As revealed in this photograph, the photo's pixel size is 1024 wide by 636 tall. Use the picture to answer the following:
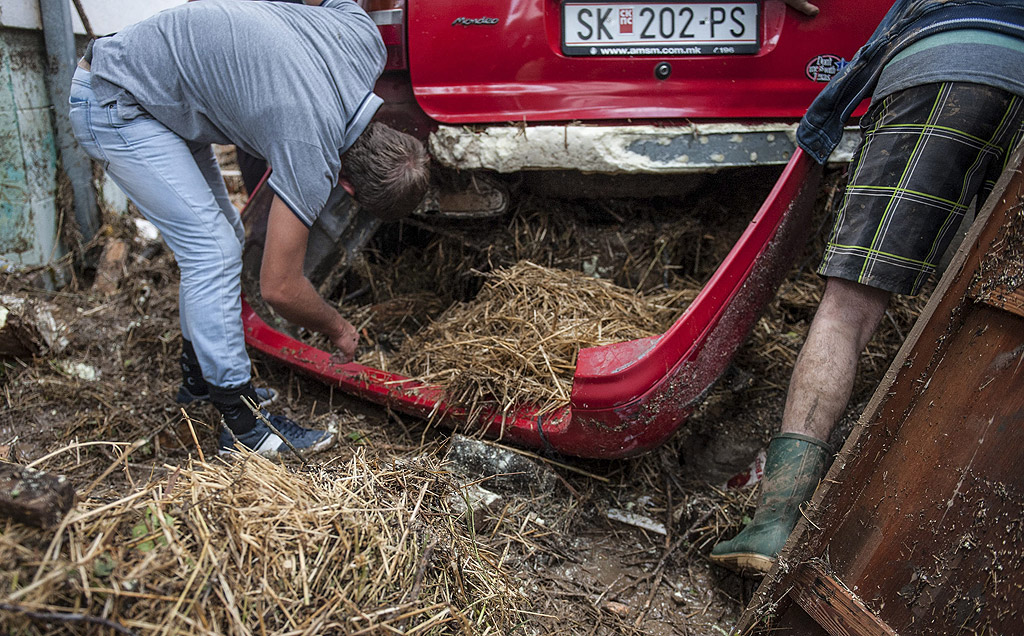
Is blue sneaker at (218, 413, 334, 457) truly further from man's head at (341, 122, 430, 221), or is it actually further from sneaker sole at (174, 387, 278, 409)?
man's head at (341, 122, 430, 221)

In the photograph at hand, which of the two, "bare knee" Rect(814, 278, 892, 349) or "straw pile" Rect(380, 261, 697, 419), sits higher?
"bare knee" Rect(814, 278, 892, 349)

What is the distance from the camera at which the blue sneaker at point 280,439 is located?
8.00ft

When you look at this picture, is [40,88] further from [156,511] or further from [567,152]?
[156,511]

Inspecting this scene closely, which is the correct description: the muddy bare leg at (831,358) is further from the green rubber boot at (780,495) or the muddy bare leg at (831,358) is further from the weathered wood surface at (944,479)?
the weathered wood surface at (944,479)

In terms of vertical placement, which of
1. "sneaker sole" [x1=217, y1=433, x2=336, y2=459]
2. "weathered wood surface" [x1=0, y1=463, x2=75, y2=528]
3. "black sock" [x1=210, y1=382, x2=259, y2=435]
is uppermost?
"weathered wood surface" [x1=0, y1=463, x2=75, y2=528]

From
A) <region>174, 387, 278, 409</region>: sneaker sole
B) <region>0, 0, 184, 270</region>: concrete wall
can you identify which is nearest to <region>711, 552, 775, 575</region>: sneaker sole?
<region>174, 387, 278, 409</region>: sneaker sole

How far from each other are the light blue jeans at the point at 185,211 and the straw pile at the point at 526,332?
1.92 feet

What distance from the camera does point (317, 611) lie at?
1174 mm

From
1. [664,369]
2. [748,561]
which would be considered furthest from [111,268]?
[748,561]

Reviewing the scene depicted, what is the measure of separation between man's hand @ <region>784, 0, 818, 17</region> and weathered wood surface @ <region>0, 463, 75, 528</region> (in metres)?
2.52

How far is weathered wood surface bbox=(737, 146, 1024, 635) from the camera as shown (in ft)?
4.35

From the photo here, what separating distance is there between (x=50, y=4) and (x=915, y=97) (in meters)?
3.83

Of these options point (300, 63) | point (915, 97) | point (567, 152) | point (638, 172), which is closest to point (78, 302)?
point (300, 63)

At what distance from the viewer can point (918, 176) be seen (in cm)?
169
